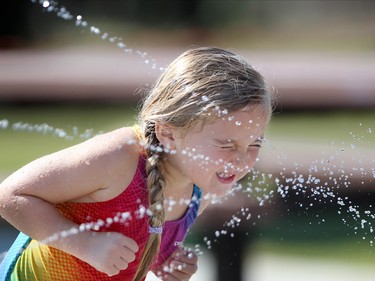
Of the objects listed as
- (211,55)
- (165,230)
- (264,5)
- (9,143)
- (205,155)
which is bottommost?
(9,143)

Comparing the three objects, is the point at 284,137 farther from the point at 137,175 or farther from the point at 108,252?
the point at 108,252

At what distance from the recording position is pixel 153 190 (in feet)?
7.02

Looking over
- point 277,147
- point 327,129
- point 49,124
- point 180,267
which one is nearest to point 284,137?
point 327,129

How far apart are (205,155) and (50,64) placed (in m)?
1.20

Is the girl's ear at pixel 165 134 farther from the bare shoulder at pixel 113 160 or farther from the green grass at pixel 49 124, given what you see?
the green grass at pixel 49 124

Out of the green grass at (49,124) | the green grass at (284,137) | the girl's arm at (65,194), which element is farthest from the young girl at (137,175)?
the green grass at (49,124)

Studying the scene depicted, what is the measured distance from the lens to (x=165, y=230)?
2334mm

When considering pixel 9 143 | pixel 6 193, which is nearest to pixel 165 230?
pixel 6 193

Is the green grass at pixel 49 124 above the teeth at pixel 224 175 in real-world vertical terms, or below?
below

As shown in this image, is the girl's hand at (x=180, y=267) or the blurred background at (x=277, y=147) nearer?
the girl's hand at (x=180, y=267)

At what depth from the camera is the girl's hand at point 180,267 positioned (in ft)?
7.57

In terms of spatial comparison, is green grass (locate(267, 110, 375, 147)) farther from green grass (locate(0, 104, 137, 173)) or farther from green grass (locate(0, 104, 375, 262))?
green grass (locate(0, 104, 137, 173))

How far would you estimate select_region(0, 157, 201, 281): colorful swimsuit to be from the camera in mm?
2156

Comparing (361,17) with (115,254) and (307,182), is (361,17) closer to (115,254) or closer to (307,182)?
(307,182)
